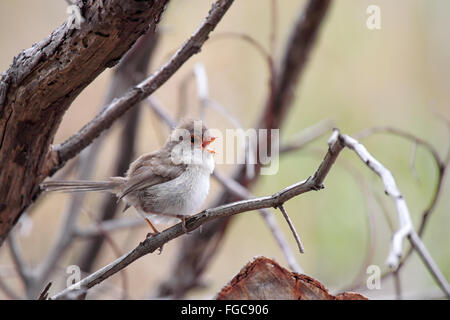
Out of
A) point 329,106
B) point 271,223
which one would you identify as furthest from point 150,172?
point 329,106

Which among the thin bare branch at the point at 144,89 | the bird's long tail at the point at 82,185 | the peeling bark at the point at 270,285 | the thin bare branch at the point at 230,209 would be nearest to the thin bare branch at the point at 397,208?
the thin bare branch at the point at 230,209

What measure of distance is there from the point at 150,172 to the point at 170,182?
0.10 metres

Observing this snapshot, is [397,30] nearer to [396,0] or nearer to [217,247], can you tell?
[396,0]

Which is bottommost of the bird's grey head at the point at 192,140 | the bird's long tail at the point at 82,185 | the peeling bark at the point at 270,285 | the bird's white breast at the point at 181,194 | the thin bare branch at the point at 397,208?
the peeling bark at the point at 270,285

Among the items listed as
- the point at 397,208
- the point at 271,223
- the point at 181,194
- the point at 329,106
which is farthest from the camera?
the point at 329,106

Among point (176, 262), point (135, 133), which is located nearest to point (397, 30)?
point (135, 133)

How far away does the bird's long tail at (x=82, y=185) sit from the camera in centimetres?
215

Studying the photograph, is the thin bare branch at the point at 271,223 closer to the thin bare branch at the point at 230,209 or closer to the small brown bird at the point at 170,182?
the small brown bird at the point at 170,182

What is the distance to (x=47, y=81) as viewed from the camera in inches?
65.0

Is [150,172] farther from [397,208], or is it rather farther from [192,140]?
[397,208]

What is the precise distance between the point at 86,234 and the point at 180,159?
3.80 feet

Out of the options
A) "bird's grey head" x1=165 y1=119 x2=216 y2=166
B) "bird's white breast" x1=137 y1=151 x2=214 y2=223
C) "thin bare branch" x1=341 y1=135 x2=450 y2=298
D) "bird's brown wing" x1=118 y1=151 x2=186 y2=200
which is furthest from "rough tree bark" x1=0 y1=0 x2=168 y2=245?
"thin bare branch" x1=341 y1=135 x2=450 y2=298

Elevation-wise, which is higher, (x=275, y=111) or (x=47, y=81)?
(x=275, y=111)
